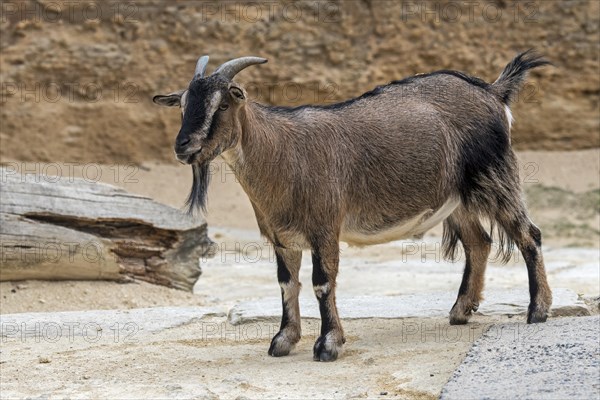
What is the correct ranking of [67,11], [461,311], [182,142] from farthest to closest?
[67,11]
[461,311]
[182,142]

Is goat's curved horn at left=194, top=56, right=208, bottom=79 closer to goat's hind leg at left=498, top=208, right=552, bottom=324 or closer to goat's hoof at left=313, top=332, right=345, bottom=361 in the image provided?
goat's hoof at left=313, top=332, right=345, bottom=361

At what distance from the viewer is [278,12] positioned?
17031mm

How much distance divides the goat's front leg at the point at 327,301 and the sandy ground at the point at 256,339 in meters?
0.12

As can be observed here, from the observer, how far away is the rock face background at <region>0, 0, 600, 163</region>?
54.8 feet

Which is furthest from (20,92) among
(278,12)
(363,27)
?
(363,27)

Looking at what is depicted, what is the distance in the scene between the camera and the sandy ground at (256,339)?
621 centimetres

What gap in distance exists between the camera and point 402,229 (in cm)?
727

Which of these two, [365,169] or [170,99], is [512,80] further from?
[170,99]

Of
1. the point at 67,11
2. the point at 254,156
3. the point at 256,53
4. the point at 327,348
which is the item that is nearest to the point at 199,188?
the point at 254,156

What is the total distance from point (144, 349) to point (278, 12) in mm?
10717

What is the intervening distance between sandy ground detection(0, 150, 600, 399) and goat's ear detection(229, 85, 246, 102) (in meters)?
1.81

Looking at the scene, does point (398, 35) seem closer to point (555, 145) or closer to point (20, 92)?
point (555, 145)

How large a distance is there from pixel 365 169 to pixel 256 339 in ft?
5.31

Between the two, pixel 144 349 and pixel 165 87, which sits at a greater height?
pixel 165 87
